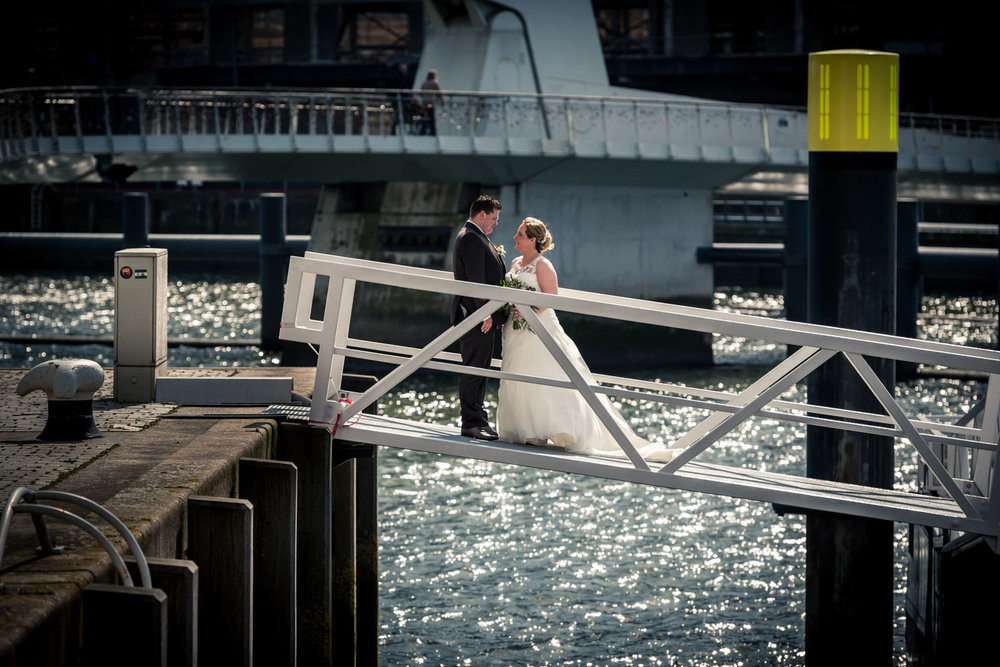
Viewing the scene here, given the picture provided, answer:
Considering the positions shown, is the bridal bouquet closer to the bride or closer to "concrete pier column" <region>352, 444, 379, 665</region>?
the bride

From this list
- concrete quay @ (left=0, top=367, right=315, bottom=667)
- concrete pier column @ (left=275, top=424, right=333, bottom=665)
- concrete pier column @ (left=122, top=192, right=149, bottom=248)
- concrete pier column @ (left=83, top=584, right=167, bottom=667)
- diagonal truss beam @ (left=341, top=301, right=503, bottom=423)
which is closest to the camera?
concrete quay @ (left=0, top=367, right=315, bottom=667)

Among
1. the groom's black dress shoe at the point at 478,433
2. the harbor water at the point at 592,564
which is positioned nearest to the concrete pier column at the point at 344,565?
the groom's black dress shoe at the point at 478,433

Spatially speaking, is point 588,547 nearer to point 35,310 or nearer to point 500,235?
point 500,235

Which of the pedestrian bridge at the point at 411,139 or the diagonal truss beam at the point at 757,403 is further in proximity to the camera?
the pedestrian bridge at the point at 411,139

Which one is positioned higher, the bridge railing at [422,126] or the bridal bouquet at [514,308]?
the bridge railing at [422,126]

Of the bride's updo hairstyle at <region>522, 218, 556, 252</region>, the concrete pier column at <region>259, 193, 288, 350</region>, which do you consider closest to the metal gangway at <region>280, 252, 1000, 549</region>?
the bride's updo hairstyle at <region>522, 218, 556, 252</region>

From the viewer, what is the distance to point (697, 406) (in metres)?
Answer: 7.16

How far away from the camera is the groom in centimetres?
772

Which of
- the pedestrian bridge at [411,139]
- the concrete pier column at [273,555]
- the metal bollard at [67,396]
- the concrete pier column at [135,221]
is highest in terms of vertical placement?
the pedestrian bridge at [411,139]

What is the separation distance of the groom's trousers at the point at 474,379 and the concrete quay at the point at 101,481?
42.2 inches

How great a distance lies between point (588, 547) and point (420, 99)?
14326 mm

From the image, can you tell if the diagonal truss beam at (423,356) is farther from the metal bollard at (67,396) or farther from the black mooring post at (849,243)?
the black mooring post at (849,243)

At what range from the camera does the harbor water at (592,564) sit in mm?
10219

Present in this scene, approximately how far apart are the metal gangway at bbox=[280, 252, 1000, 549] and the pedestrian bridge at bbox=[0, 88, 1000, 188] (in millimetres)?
17265
